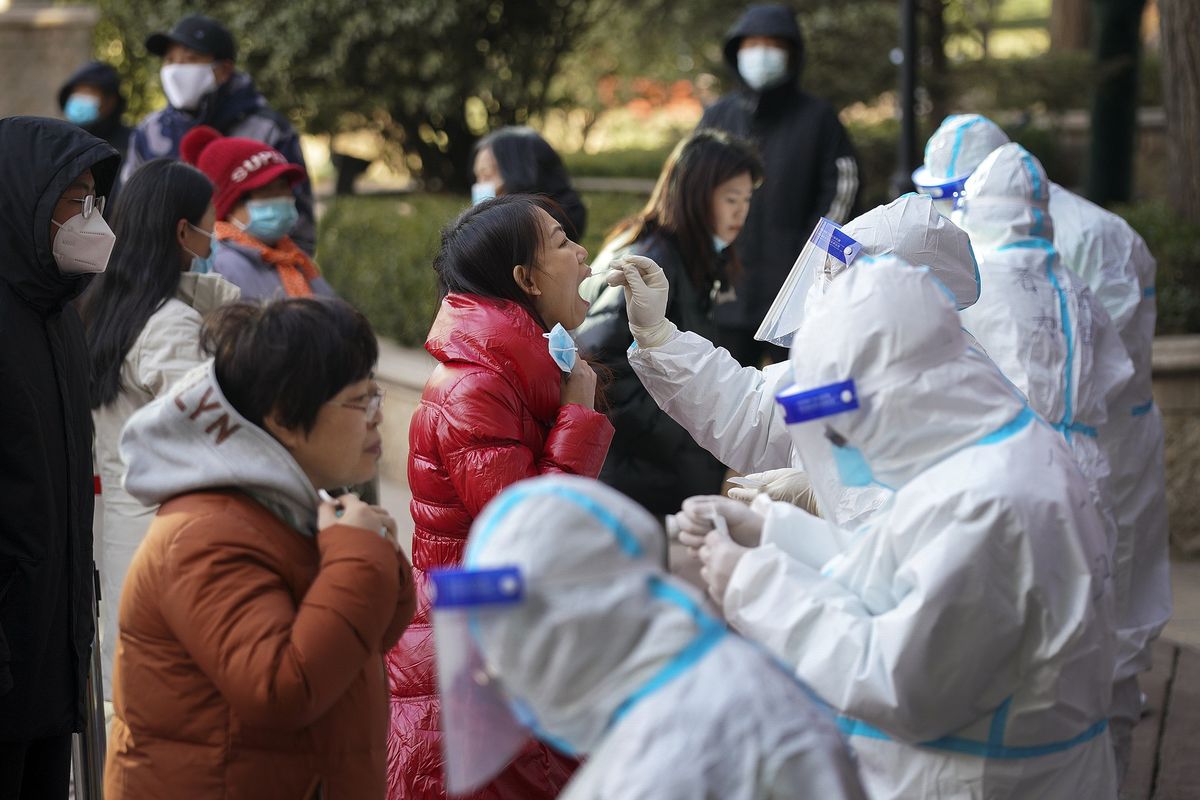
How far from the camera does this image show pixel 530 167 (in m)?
6.02

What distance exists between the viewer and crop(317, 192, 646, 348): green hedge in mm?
9438

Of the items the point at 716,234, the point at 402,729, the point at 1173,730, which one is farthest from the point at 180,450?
the point at 1173,730

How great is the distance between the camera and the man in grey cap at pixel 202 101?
6906 mm

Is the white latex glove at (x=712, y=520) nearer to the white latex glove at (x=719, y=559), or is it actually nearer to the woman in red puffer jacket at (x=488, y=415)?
the white latex glove at (x=719, y=559)

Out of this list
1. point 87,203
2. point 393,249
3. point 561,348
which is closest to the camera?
point 561,348

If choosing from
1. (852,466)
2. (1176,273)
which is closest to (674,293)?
(852,466)

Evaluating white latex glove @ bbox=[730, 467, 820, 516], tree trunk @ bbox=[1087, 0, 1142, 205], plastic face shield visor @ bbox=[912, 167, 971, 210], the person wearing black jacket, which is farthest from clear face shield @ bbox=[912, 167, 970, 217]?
tree trunk @ bbox=[1087, 0, 1142, 205]

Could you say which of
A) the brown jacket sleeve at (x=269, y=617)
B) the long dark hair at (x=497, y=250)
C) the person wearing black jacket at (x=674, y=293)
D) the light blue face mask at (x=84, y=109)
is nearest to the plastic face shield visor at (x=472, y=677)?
the brown jacket sleeve at (x=269, y=617)

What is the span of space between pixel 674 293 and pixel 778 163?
2483 mm

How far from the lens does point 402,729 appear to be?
3.35 meters

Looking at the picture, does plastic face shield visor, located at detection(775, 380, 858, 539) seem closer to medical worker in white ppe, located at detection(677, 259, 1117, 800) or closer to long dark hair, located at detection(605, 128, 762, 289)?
medical worker in white ppe, located at detection(677, 259, 1117, 800)

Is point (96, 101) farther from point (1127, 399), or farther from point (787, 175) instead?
point (1127, 399)

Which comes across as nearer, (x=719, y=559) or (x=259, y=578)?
(x=259, y=578)

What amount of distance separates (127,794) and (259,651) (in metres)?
0.42
